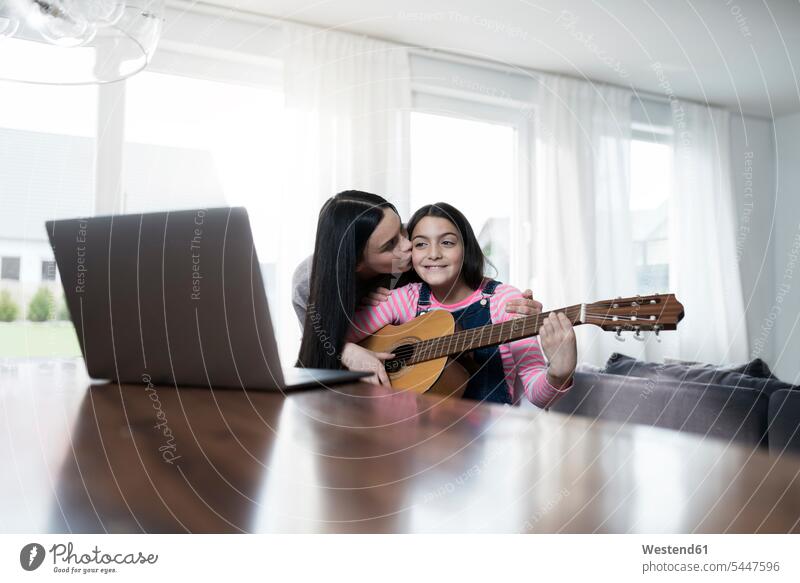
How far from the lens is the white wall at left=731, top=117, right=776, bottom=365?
2.01m

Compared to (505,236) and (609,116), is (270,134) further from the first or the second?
(609,116)

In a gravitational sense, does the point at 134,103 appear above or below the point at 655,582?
above

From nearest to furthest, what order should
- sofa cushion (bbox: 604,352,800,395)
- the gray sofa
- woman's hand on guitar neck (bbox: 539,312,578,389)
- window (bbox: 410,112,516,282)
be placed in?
woman's hand on guitar neck (bbox: 539,312,578,389) → the gray sofa → sofa cushion (bbox: 604,352,800,395) → window (bbox: 410,112,516,282)

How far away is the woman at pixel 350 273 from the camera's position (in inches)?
25.4

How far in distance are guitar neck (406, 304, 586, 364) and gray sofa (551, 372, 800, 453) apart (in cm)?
37

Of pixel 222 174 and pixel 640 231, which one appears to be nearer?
pixel 222 174

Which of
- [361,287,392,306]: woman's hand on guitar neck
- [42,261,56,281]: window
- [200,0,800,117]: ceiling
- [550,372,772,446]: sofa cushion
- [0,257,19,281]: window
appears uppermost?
[200,0,800,117]: ceiling

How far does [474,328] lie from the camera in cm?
64

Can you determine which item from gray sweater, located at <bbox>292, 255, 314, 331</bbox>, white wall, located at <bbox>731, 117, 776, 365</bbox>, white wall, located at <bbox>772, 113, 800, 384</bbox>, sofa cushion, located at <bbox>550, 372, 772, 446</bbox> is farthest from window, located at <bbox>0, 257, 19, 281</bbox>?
white wall, located at <bbox>731, 117, 776, 365</bbox>

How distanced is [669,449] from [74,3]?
0.69 m

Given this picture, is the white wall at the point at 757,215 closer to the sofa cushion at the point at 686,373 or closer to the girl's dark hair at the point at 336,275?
the sofa cushion at the point at 686,373

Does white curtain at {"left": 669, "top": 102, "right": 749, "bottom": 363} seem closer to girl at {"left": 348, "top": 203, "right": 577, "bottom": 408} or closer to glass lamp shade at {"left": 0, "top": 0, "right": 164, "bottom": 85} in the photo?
girl at {"left": 348, "top": 203, "right": 577, "bottom": 408}

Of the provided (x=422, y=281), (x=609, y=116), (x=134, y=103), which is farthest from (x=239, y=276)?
(x=609, y=116)

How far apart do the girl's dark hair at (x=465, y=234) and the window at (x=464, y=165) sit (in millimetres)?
225
